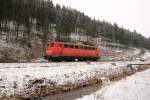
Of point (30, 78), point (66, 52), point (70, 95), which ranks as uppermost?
point (66, 52)

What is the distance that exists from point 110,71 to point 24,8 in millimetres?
48146

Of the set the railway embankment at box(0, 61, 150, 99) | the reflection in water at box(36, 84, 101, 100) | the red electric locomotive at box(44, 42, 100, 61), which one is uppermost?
the red electric locomotive at box(44, 42, 100, 61)

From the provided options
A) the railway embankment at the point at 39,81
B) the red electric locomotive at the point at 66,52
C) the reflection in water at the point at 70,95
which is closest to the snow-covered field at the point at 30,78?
the railway embankment at the point at 39,81

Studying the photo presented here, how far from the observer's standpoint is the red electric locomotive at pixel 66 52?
33.0m

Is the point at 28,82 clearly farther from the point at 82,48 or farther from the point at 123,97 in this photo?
the point at 82,48

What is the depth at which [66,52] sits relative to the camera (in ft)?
112

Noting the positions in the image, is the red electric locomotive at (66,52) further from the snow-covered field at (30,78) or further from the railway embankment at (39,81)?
the snow-covered field at (30,78)

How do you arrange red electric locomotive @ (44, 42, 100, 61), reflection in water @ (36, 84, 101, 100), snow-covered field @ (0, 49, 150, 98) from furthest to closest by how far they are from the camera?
1. red electric locomotive @ (44, 42, 100, 61)
2. reflection in water @ (36, 84, 101, 100)
3. snow-covered field @ (0, 49, 150, 98)

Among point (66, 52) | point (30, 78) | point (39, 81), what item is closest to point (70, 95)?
point (39, 81)

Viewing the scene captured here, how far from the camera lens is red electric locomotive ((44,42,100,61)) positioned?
108ft

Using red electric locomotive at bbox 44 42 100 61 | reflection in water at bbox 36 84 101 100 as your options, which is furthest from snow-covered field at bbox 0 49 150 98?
red electric locomotive at bbox 44 42 100 61

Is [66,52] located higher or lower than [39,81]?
higher

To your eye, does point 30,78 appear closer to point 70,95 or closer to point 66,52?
point 70,95

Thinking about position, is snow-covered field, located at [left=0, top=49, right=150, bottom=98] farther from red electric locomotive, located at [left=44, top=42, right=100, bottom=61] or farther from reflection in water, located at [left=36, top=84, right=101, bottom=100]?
red electric locomotive, located at [left=44, top=42, right=100, bottom=61]
